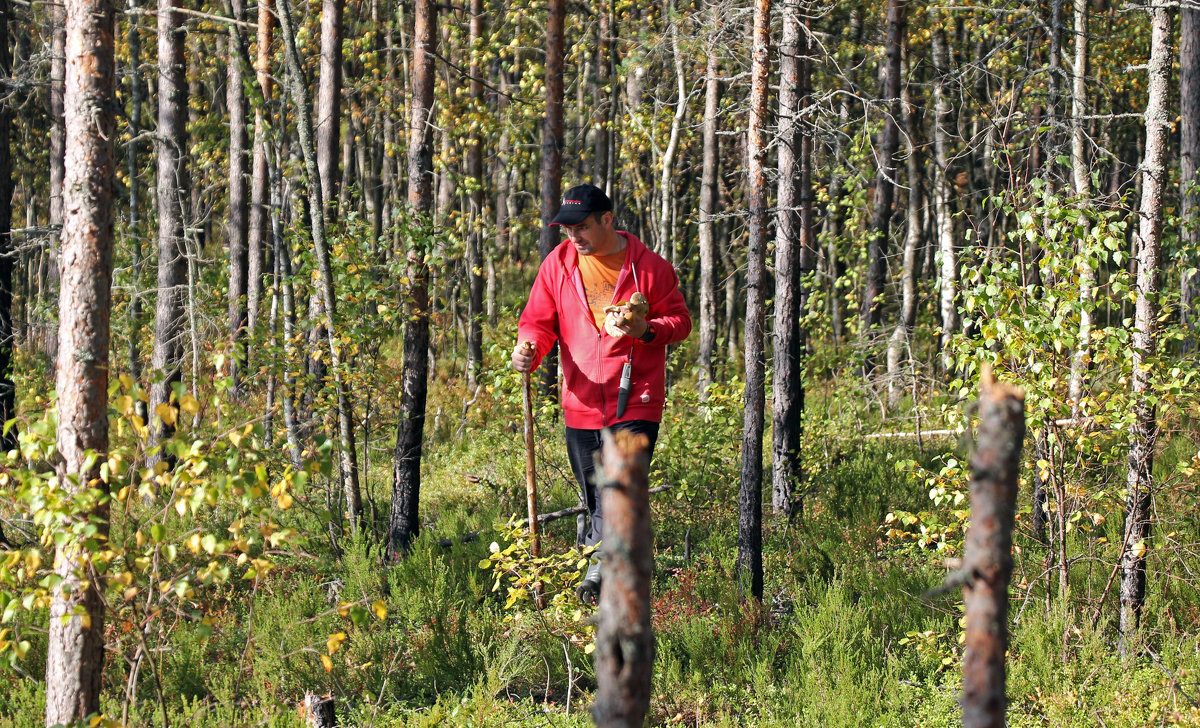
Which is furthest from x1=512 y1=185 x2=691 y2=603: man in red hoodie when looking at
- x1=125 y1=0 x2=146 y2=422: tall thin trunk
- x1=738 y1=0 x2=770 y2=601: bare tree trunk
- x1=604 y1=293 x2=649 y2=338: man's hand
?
x1=125 y1=0 x2=146 y2=422: tall thin trunk

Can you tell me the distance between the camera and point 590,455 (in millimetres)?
5258

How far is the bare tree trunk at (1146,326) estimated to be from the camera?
4957mm

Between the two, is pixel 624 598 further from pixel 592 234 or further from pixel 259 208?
pixel 259 208

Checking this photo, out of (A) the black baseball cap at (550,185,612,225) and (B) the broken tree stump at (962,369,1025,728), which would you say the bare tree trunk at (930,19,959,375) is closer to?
(A) the black baseball cap at (550,185,612,225)

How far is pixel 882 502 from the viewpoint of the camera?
770 cm

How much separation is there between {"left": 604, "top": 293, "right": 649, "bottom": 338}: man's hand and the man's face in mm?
490

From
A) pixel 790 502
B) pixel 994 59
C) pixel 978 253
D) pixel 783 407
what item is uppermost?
pixel 994 59

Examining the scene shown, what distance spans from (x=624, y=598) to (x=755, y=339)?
12.6 ft

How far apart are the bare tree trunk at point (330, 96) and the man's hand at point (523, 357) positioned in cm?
350

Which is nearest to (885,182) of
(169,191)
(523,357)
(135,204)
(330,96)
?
(330,96)

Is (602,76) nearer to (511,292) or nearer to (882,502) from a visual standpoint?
(511,292)

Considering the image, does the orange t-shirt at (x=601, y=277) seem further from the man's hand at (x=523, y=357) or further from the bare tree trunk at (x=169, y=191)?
the bare tree trunk at (x=169, y=191)

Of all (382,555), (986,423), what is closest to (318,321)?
(382,555)

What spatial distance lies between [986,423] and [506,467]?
6.97 m
